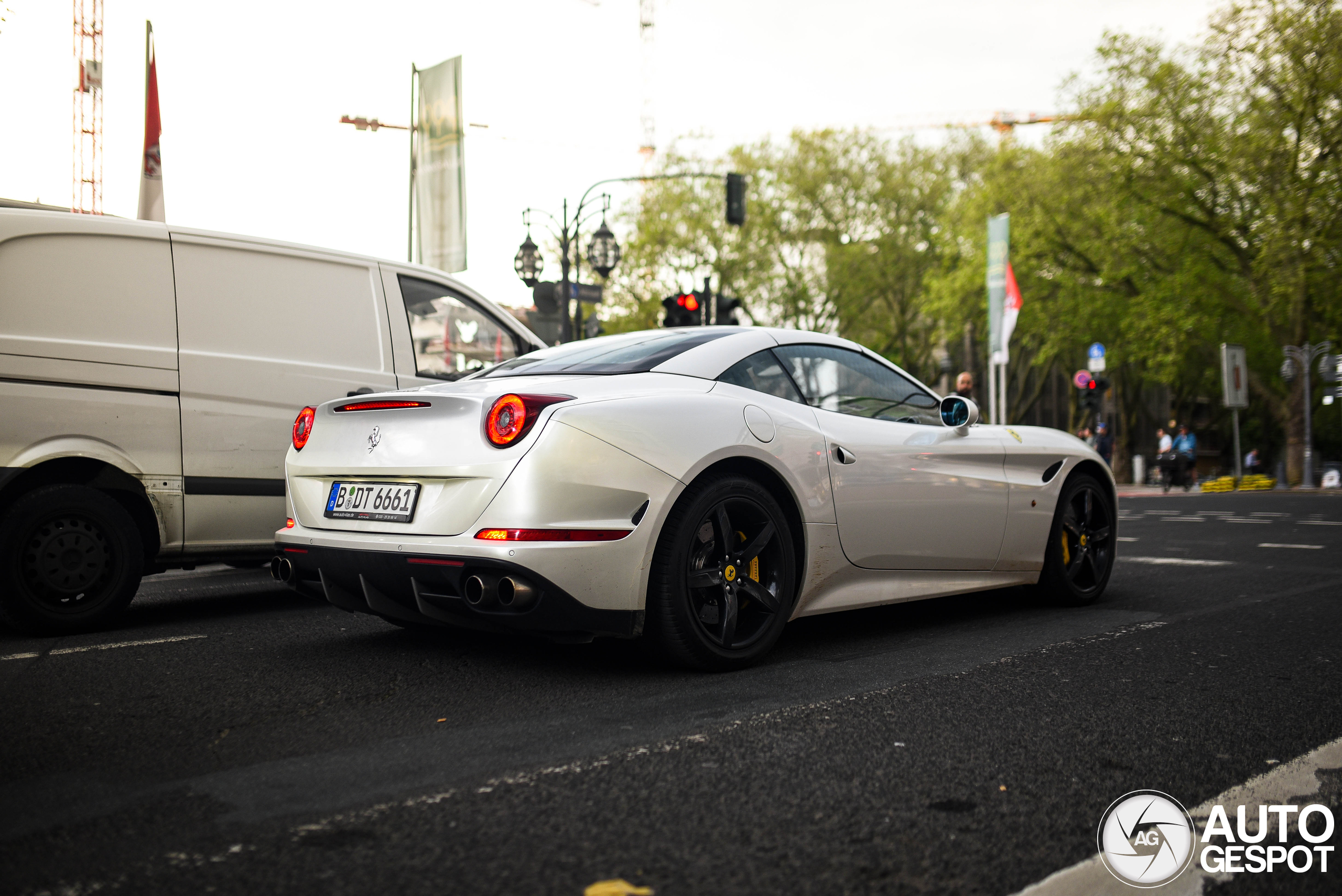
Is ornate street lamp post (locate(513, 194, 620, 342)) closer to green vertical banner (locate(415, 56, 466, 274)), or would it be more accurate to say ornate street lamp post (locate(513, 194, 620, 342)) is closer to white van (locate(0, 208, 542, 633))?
green vertical banner (locate(415, 56, 466, 274))

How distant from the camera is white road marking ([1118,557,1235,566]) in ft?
27.1

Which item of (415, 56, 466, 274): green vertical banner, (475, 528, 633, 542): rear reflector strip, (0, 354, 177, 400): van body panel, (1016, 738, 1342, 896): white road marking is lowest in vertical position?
(1016, 738, 1342, 896): white road marking

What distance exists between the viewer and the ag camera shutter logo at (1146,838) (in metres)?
2.29

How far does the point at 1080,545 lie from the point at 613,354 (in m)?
3.04

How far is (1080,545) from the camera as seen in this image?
20.1 feet

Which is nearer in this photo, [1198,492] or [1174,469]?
[1198,492]

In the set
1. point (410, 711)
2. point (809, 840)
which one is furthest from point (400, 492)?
point (809, 840)

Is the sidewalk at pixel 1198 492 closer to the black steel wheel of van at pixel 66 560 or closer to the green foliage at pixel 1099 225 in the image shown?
the green foliage at pixel 1099 225

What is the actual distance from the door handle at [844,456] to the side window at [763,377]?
0.25 m

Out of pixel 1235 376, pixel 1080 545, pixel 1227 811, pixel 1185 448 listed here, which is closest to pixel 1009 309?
Result: pixel 1235 376

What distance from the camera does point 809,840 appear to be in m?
2.36

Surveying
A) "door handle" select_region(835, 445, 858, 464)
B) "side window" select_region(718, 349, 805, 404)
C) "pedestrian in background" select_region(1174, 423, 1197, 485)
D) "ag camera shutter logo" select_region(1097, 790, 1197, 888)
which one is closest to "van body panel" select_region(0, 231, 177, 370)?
"side window" select_region(718, 349, 805, 404)

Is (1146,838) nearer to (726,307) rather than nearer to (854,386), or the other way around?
(854,386)

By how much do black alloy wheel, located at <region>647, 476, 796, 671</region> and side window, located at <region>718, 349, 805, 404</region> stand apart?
497mm
